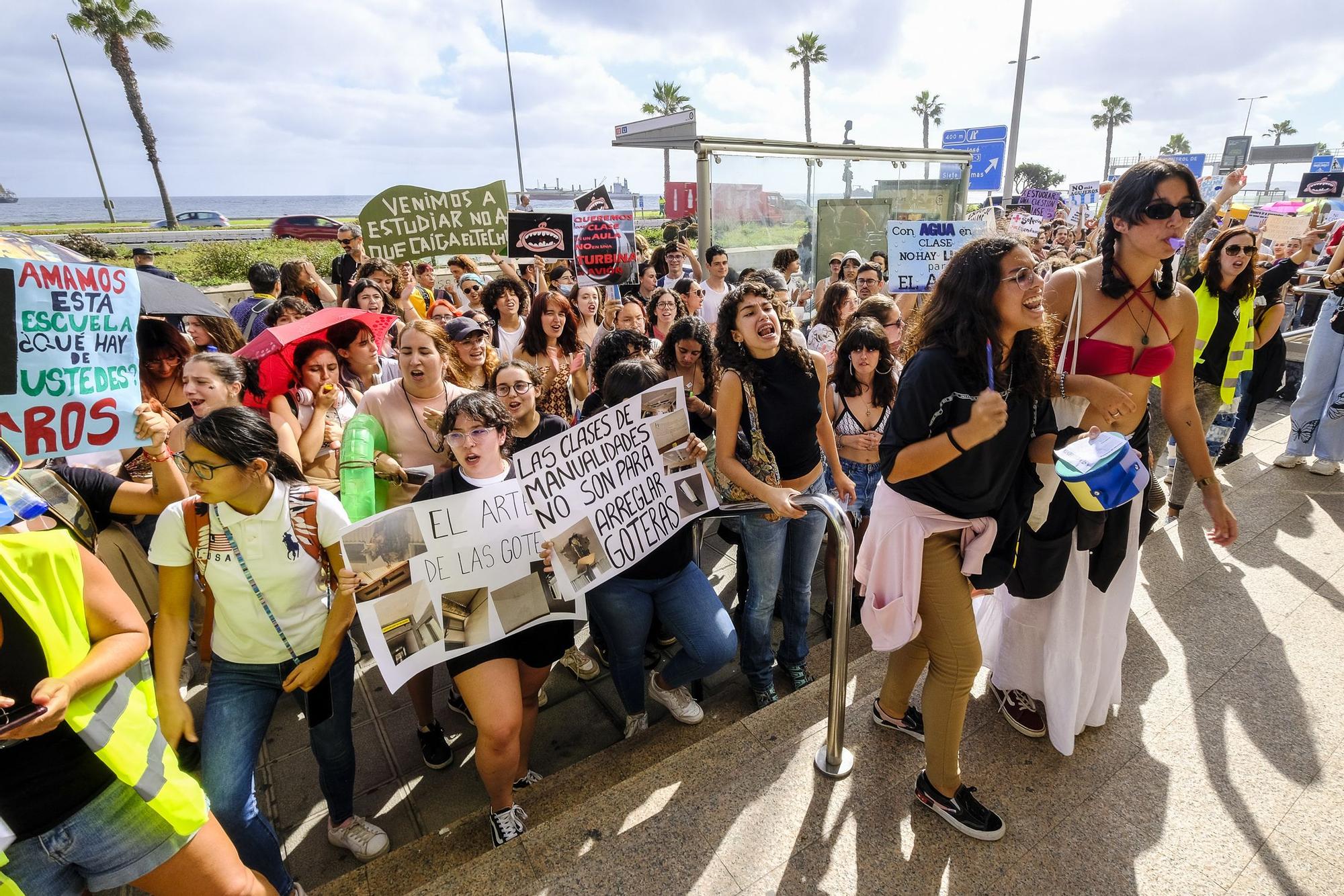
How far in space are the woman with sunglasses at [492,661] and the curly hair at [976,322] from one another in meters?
1.59

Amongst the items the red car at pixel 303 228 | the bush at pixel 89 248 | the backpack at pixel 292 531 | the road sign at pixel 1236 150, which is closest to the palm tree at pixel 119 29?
the red car at pixel 303 228

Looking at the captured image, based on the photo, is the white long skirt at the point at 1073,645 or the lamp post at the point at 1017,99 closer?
the white long skirt at the point at 1073,645

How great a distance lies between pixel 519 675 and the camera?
264 cm

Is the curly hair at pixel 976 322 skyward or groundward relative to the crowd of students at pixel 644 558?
skyward

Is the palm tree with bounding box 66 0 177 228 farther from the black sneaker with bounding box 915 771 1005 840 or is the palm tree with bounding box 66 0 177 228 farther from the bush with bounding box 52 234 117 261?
the black sneaker with bounding box 915 771 1005 840

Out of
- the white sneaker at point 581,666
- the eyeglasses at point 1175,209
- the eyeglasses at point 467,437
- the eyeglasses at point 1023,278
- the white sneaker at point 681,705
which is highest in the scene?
the eyeglasses at point 1175,209

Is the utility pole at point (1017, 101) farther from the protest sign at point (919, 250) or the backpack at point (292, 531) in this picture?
the backpack at point (292, 531)

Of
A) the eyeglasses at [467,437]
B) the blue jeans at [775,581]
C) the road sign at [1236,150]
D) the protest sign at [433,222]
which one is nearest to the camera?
the eyeglasses at [467,437]

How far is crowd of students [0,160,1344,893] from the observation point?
1699 millimetres

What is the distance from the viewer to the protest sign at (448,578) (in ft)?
7.27

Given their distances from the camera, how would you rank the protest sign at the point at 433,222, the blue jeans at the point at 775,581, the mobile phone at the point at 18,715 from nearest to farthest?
the mobile phone at the point at 18,715 → the blue jeans at the point at 775,581 → the protest sign at the point at 433,222

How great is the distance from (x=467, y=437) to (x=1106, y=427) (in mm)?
2378

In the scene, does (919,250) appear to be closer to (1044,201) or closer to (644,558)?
(644,558)

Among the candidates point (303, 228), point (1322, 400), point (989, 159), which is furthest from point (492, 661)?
point (303, 228)
